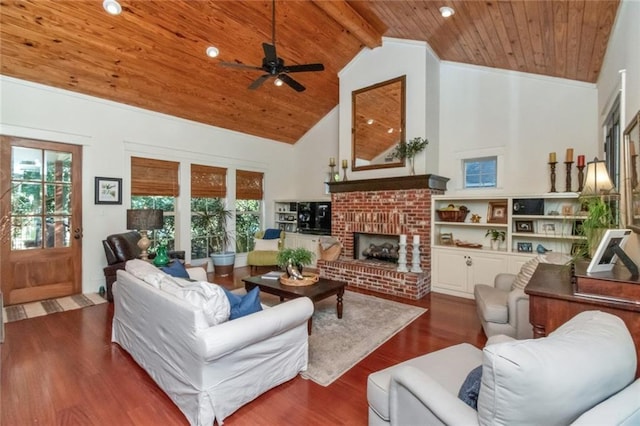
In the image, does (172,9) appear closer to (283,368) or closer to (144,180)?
(144,180)

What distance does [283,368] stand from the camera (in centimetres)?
223

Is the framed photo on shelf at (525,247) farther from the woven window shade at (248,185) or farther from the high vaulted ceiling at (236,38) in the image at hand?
the woven window shade at (248,185)

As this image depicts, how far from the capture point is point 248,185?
6.78 meters

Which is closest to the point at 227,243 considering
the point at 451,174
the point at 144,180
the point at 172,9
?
the point at 144,180

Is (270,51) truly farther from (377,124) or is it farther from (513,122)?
(513,122)

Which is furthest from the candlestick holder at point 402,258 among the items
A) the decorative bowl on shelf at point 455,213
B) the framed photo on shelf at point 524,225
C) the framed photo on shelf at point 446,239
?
the framed photo on shelf at point 524,225

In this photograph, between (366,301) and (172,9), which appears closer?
(172,9)

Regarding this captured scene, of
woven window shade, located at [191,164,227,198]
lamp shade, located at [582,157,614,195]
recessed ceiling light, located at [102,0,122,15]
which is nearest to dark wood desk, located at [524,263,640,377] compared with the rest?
lamp shade, located at [582,157,614,195]

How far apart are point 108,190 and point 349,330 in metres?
4.22

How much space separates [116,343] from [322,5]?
4.48 meters

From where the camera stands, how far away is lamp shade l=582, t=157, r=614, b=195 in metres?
2.06

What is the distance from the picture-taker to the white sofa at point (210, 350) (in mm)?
1775

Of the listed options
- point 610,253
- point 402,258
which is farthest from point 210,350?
point 402,258

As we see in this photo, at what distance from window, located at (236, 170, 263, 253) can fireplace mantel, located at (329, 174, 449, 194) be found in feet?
7.04
